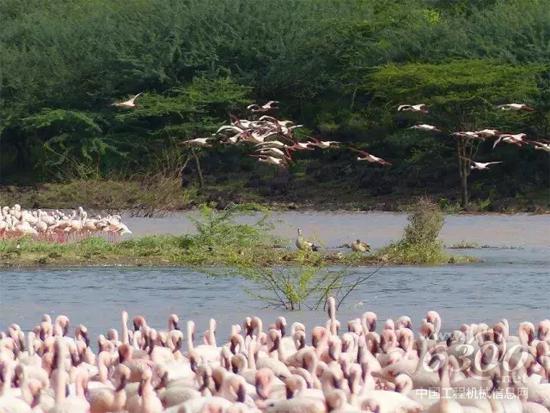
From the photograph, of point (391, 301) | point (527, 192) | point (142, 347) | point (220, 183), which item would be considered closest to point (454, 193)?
point (527, 192)

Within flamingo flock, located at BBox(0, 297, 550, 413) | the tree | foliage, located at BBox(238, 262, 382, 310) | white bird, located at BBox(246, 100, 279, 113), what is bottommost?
flamingo flock, located at BBox(0, 297, 550, 413)

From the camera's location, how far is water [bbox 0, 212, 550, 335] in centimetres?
2058

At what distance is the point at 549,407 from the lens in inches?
464

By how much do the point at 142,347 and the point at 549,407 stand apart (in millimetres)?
4080

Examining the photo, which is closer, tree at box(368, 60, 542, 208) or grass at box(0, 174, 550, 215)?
grass at box(0, 174, 550, 215)

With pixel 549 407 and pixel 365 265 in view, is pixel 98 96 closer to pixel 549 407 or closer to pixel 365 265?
pixel 365 265

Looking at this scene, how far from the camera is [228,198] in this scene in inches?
1839

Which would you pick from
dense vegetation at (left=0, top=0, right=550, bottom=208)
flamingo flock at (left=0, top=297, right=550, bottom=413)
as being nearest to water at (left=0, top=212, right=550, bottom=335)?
flamingo flock at (left=0, top=297, right=550, bottom=413)

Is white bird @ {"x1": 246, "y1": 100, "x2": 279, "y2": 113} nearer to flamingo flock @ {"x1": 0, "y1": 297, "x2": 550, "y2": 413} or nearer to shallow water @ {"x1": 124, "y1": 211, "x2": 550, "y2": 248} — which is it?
shallow water @ {"x1": 124, "y1": 211, "x2": 550, "y2": 248}

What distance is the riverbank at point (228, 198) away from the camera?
3934 cm

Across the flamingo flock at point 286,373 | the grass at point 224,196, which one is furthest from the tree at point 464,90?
the flamingo flock at point 286,373

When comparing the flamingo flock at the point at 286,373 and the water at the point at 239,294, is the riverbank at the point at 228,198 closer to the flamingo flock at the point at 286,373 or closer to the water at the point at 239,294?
the water at the point at 239,294

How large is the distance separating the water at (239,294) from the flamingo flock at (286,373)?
475cm

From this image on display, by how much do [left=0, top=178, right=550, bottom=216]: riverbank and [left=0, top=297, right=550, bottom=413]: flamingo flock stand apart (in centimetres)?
2413
